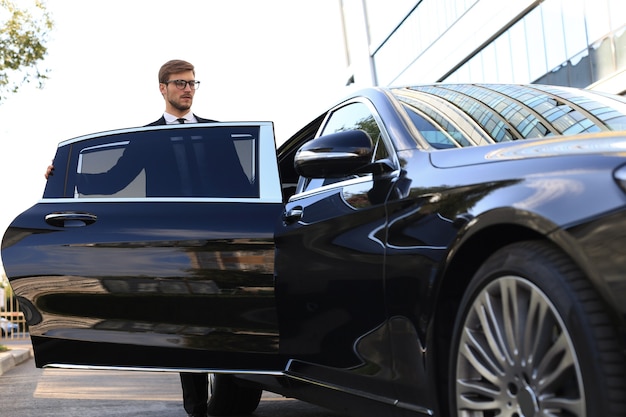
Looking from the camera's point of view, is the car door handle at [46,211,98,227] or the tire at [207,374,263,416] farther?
the tire at [207,374,263,416]

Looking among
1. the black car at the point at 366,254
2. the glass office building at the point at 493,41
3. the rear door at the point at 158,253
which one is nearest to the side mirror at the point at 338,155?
the black car at the point at 366,254

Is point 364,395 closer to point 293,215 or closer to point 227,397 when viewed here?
point 293,215

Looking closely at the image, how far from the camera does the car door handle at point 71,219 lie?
4.07 m

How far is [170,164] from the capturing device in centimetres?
431

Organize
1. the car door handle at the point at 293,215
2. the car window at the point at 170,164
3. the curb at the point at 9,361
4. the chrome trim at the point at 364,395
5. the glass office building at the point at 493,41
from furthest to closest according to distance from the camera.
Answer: the glass office building at the point at 493,41
the curb at the point at 9,361
the car window at the point at 170,164
the car door handle at the point at 293,215
the chrome trim at the point at 364,395

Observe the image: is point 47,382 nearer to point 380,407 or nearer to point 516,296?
point 380,407

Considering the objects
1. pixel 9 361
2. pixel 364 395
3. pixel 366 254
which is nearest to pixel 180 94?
pixel 366 254

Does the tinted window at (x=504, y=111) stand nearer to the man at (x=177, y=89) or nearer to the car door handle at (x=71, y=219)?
the car door handle at (x=71, y=219)

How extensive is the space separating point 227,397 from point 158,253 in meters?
1.79

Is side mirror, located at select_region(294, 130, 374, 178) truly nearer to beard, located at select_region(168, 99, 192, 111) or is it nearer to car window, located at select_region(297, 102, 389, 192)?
car window, located at select_region(297, 102, 389, 192)

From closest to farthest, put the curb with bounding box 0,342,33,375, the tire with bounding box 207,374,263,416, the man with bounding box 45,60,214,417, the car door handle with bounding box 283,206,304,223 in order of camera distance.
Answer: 1. the car door handle with bounding box 283,206,304,223
2. the man with bounding box 45,60,214,417
3. the tire with bounding box 207,374,263,416
4. the curb with bounding box 0,342,33,375

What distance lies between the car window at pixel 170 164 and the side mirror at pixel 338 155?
0.87m

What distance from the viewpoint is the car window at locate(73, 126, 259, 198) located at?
4.20 metres

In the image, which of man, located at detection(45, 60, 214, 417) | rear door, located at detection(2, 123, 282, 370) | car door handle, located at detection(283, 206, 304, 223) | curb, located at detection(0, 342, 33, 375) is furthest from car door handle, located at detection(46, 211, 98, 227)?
curb, located at detection(0, 342, 33, 375)
